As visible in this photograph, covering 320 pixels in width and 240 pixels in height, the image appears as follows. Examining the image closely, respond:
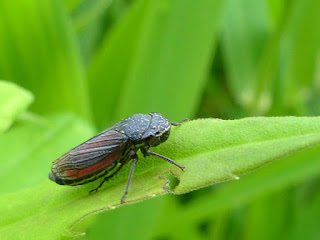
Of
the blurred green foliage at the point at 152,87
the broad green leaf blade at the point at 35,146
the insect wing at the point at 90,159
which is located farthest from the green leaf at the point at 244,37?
the insect wing at the point at 90,159

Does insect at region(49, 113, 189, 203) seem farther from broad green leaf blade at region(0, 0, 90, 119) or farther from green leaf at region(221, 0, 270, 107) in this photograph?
green leaf at region(221, 0, 270, 107)

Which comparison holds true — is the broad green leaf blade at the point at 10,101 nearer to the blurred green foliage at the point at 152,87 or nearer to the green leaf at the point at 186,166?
the blurred green foliage at the point at 152,87

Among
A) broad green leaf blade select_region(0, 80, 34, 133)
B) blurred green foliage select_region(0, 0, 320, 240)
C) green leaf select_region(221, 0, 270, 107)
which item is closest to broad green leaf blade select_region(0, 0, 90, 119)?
blurred green foliage select_region(0, 0, 320, 240)

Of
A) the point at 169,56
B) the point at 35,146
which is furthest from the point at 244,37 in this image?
the point at 35,146

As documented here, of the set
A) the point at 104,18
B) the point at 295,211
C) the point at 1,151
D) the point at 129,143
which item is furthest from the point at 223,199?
the point at 104,18

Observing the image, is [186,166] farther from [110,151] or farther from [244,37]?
[244,37]

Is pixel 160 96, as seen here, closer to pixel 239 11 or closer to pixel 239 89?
pixel 239 89
